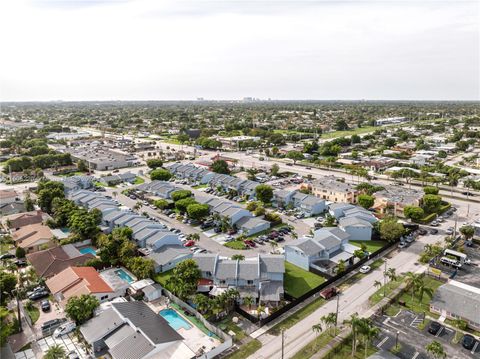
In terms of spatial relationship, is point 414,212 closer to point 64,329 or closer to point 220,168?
point 220,168

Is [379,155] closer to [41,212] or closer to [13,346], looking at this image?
[41,212]

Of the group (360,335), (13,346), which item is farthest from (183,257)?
(360,335)

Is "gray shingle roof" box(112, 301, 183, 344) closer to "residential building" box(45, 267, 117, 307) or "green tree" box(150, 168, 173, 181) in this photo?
"residential building" box(45, 267, 117, 307)

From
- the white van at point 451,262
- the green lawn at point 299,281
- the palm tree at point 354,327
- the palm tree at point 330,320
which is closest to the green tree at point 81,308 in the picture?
the green lawn at point 299,281

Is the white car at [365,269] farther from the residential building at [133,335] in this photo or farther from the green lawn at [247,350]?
the residential building at [133,335]

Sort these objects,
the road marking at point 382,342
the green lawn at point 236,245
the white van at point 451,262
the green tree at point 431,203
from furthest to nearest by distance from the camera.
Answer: the green tree at point 431,203, the green lawn at point 236,245, the white van at point 451,262, the road marking at point 382,342

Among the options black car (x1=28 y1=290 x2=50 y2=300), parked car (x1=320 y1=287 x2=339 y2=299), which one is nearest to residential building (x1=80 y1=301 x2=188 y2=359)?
black car (x1=28 y1=290 x2=50 y2=300)
